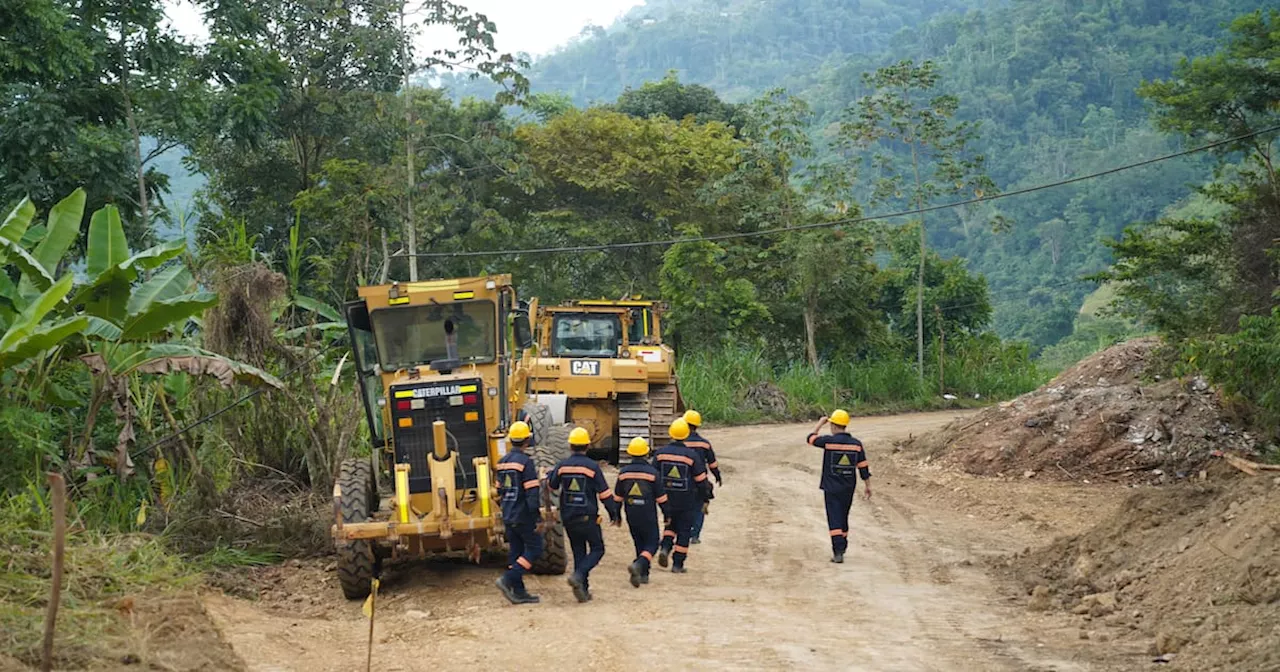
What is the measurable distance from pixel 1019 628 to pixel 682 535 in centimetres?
400

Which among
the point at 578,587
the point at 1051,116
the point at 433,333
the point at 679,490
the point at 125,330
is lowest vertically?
the point at 578,587

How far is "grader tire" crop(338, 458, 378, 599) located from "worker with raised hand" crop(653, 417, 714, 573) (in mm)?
3050

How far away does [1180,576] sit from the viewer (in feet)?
37.2

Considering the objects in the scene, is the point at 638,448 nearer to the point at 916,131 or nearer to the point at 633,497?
the point at 633,497

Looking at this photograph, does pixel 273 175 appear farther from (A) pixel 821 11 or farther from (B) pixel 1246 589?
(A) pixel 821 11

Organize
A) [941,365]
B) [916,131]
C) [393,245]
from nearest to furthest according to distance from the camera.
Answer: [393,245], [916,131], [941,365]

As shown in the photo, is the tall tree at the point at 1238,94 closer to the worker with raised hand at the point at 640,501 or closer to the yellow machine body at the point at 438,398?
the worker with raised hand at the point at 640,501

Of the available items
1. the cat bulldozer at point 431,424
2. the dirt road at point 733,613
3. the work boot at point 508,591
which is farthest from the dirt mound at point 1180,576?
the cat bulldozer at point 431,424

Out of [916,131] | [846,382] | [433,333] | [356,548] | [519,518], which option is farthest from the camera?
[846,382]

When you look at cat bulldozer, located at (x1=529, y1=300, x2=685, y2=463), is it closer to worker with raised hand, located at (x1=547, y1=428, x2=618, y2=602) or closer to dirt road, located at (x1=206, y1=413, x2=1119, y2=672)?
dirt road, located at (x1=206, y1=413, x2=1119, y2=672)

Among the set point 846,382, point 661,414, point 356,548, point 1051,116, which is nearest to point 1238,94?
point 661,414

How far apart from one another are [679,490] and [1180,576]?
482 centimetres

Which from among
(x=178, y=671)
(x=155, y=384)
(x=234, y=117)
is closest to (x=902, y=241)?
(x=234, y=117)

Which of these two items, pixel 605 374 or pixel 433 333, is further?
pixel 605 374
